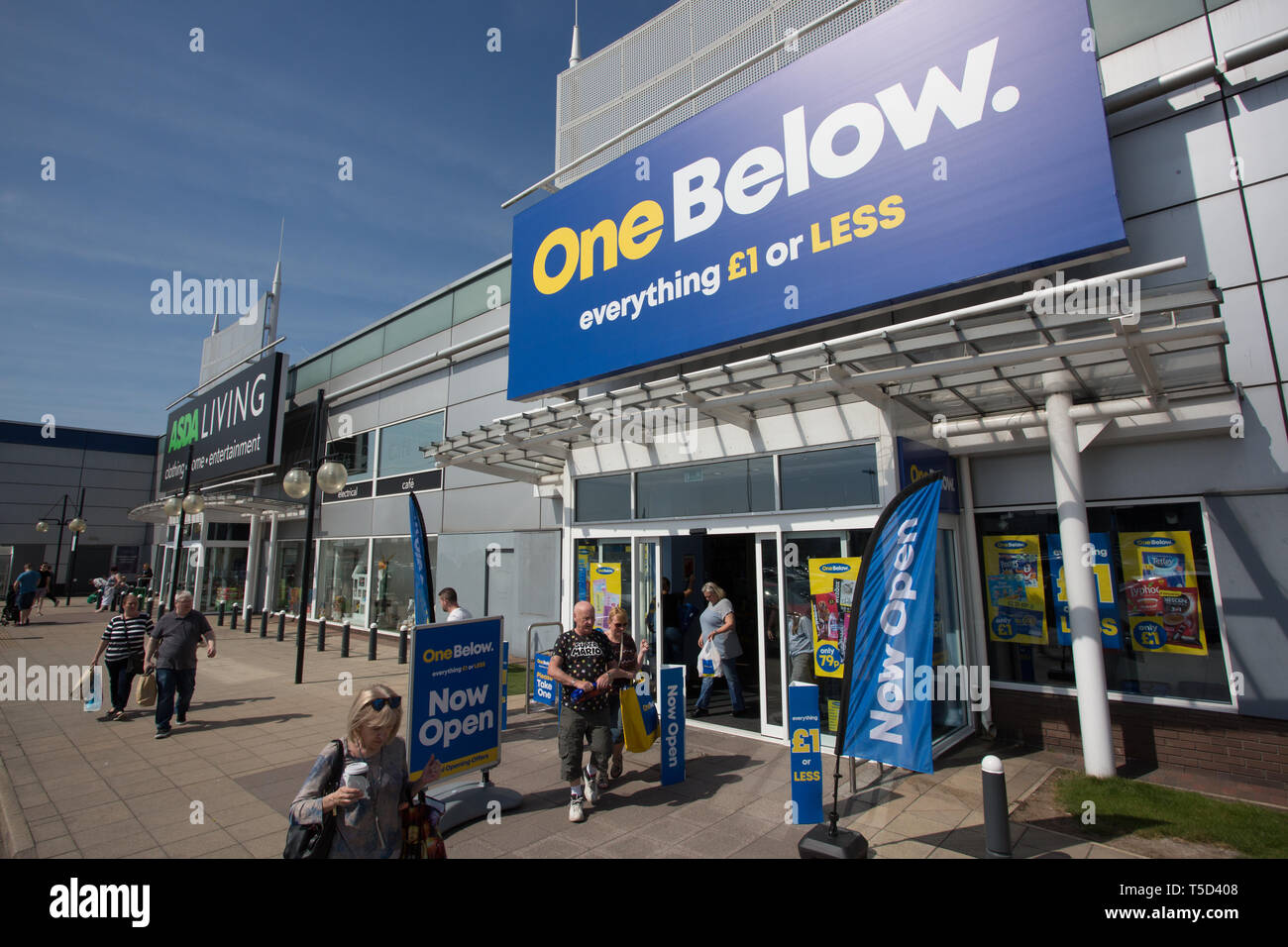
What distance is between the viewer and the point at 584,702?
18.1ft

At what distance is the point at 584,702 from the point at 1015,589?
5344 mm

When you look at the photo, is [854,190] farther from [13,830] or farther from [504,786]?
[13,830]

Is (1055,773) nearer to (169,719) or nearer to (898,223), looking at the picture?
(898,223)

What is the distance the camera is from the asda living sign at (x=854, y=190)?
6.32 meters

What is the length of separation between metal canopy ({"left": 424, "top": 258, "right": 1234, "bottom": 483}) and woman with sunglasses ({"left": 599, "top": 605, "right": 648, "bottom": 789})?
2689 millimetres

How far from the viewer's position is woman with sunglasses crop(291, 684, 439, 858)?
2.70 metres

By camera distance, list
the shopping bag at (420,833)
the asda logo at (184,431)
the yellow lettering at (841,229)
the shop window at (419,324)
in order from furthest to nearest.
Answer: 1. the asda logo at (184,431)
2. the shop window at (419,324)
3. the yellow lettering at (841,229)
4. the shopping bag at (420,833)

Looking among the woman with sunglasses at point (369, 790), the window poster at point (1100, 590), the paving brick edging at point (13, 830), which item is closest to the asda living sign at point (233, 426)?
the paving brick edging at point (13, 830)

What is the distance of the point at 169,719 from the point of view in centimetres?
809

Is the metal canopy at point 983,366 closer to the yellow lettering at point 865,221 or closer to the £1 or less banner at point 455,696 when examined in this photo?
the yellow lettering at point 865,221

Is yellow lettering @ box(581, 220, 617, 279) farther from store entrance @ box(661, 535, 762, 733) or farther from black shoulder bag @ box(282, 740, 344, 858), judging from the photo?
black shoulder bag @ box(282, 740, 344, 858)

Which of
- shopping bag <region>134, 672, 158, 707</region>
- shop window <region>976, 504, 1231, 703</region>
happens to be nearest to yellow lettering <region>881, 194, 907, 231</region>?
shop window <region>976, 504, 1231, 703</region>

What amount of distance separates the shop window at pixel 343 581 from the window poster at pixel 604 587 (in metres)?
11.8
